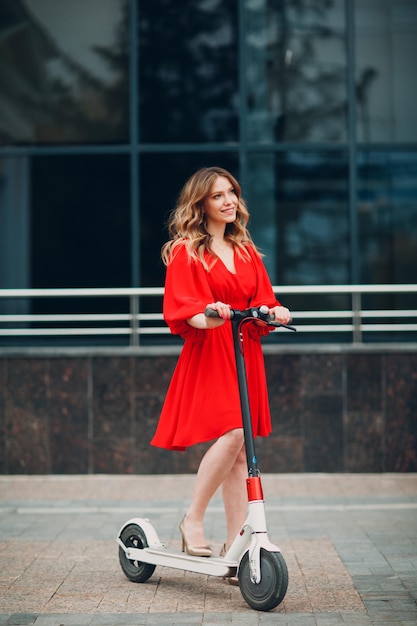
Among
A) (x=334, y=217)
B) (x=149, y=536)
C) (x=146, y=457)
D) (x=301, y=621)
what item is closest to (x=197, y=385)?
(x=149, y=536)

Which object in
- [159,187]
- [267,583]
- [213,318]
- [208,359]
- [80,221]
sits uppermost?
[159,187]

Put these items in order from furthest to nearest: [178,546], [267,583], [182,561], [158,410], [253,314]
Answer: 1. [158,410]
2. [178,546]
3. [182,561]
4. [253,314]
5. [267,583]

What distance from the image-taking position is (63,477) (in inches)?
381

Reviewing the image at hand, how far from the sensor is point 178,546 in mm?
6504

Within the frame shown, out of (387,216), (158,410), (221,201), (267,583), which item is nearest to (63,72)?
(387,216)

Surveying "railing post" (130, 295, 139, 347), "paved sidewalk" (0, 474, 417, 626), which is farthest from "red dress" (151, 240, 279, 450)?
"railing post" (130, 295, 139, 347)

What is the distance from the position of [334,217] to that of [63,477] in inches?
167

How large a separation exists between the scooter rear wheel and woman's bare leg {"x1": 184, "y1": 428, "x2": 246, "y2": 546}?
27cm

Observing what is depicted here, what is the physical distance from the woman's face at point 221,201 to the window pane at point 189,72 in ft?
21.5

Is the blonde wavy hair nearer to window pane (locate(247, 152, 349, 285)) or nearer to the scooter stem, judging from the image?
the scooter stem

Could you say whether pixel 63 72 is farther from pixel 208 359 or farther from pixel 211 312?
pixel 211 312

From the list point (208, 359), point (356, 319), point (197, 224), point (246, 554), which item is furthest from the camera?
point (356, 319)

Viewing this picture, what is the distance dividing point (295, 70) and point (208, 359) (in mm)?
7219

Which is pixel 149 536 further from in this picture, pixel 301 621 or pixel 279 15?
pixel 279 15
